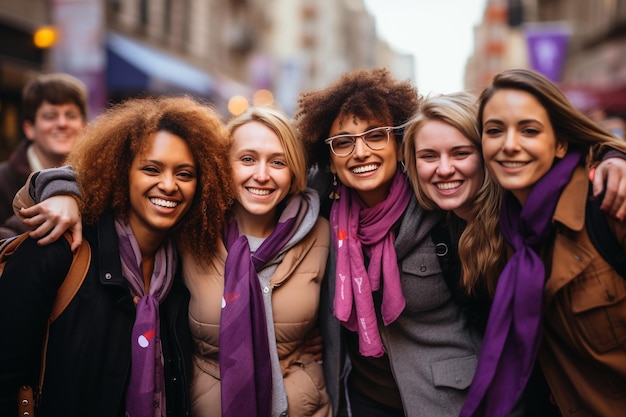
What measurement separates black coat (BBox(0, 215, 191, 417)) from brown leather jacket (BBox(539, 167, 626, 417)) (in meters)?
2.23

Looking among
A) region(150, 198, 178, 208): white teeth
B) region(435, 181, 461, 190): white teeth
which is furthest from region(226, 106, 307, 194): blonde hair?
region(435, 181, 461, 190): white teeth

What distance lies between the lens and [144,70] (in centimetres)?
1396

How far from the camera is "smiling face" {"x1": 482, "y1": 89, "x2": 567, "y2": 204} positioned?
2596mm

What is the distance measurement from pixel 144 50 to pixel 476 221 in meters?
16.2

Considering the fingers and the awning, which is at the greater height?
the awning

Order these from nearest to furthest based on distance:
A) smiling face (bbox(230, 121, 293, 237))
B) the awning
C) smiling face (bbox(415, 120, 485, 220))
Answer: smiling face (bbox(415, 120, 485, 220))
smiling face (bbox(230, 121, 293, 237))
the awning

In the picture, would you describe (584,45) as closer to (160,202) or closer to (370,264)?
(370,264)

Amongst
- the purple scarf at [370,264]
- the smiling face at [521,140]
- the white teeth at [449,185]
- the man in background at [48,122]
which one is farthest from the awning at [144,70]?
the smiling face at [521,140]

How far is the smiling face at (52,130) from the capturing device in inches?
173

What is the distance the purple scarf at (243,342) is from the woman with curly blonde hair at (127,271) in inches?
8.9

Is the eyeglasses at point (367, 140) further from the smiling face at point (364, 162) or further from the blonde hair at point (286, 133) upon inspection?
the blonde hair at point (286, 133)

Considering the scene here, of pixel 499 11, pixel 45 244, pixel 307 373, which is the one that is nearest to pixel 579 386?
pixel 307 373

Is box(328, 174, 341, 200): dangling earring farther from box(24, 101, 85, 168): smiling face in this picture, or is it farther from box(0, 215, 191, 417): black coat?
box(24, 101, 85, 168): smiling face

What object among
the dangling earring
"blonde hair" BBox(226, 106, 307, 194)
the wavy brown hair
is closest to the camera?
the wavy brown hair
